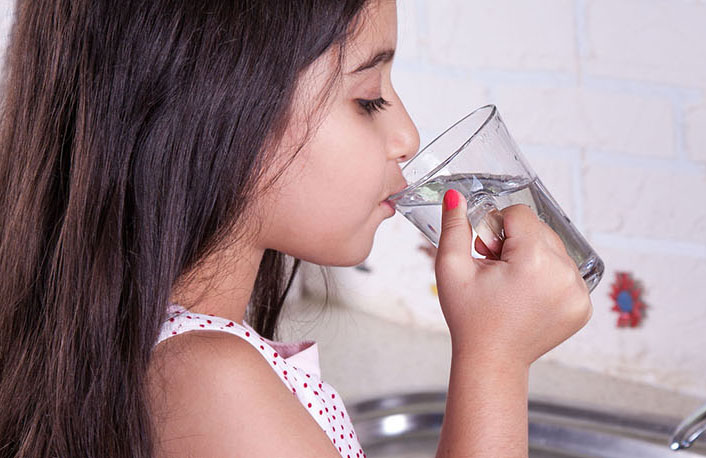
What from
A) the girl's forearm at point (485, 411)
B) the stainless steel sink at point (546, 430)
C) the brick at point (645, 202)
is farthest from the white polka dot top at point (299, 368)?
the brick at point (645, 202)

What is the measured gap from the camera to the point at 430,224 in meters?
0.72

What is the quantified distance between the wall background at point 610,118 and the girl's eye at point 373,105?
398 mm

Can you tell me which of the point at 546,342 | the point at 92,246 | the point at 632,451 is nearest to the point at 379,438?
the point at 632,451

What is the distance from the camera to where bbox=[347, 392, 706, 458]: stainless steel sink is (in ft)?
3.26

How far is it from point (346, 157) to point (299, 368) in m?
0.20

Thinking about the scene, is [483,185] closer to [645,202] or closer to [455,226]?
[455,226]

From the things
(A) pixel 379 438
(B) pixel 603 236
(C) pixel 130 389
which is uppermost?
(B) pixel 603 236

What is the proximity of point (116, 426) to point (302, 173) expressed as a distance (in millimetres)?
214

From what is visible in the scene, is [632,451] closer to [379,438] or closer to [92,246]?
[379,438]

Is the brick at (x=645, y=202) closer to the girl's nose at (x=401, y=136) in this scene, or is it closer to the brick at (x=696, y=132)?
the brick at (x=696, y=132)

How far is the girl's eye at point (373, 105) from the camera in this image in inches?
27.6

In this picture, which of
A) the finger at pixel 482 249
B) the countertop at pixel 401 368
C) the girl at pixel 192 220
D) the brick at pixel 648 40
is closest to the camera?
the girl at pixel 192 220

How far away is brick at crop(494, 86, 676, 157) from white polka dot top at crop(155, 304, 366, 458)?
0.41 metres

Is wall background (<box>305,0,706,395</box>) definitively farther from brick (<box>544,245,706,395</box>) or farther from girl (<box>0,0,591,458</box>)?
girl (<box>0,0,591,458</box>)
